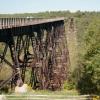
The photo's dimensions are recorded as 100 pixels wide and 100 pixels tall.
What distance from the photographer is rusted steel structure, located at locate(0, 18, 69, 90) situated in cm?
2589

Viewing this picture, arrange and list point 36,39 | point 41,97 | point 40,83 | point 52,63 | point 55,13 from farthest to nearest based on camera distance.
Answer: point 55,13 < point 52,63 < point 40,83 < point 36,39 < point 41,97

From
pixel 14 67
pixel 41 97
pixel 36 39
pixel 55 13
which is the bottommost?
pixel 41 97

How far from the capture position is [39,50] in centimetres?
3100

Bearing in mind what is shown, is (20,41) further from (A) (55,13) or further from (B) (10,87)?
(A) (55,13)

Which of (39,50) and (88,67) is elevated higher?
(39,50)

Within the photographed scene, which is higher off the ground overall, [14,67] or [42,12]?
[42,12]

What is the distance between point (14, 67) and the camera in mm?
25688

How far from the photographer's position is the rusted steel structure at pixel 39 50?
2589 cm

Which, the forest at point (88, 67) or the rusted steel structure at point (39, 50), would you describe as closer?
the rusted steel structure at point (39, 50)

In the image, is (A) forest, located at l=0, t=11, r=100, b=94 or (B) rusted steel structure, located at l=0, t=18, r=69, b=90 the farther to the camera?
(A) forest, located at l=0, t=11, r=100, b=94

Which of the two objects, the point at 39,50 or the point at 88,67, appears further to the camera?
the point at 39,50

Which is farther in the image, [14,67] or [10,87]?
[10,87]

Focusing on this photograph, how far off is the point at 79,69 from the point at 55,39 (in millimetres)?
3122

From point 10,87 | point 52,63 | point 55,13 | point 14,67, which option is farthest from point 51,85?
point 55,13
